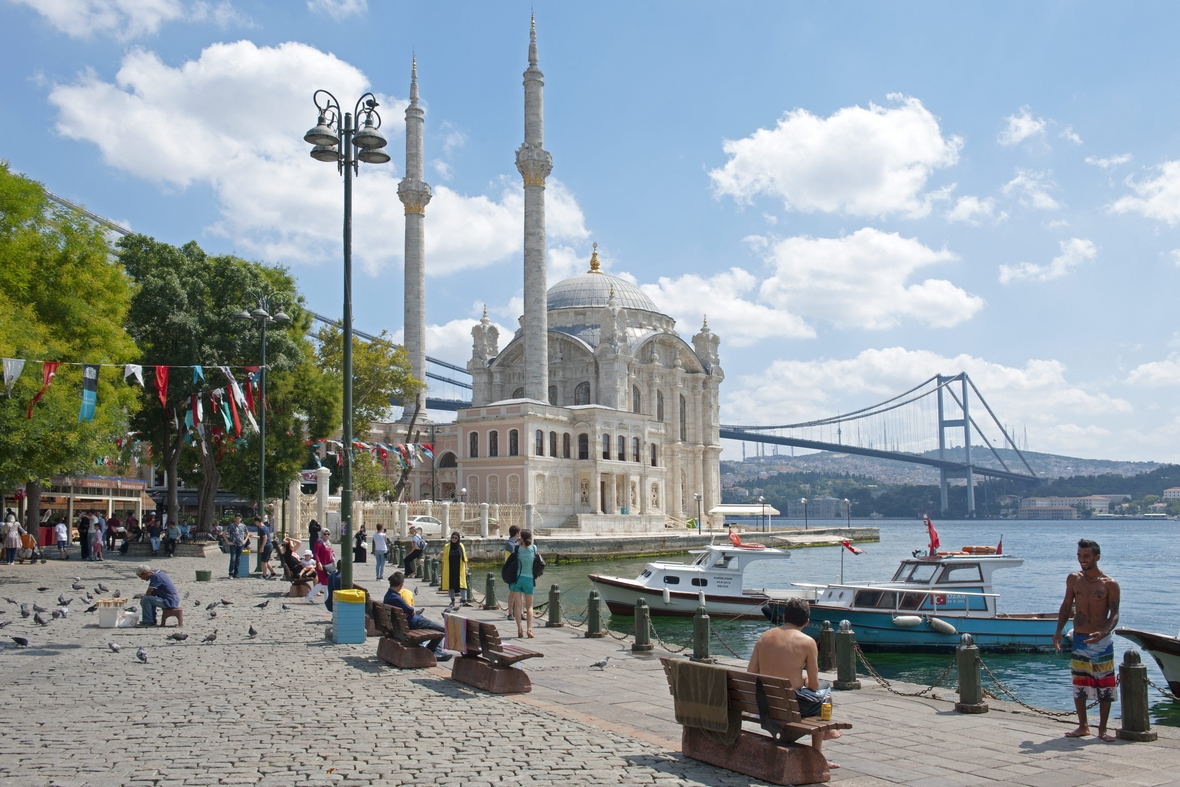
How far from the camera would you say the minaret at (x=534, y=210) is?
55500 mm

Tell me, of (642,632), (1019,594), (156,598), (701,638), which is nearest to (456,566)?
(156,598)

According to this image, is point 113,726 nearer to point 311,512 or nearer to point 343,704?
point 343,704

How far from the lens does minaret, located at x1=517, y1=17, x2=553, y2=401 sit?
182 feet

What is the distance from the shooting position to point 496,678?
958cm

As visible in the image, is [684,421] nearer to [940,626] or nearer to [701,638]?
[940,626]

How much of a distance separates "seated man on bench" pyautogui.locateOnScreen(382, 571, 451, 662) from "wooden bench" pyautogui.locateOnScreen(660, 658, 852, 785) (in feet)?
16.7

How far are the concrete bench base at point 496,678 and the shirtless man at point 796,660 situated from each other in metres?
3.68

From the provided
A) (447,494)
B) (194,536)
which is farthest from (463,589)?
(447,494)

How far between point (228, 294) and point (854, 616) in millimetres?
24854

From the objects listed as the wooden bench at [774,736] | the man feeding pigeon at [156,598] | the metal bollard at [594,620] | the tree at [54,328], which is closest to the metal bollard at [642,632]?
the metal bollard at [594,620]

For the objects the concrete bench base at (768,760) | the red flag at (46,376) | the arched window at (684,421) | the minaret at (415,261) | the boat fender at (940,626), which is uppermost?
the minaret at (415,261)

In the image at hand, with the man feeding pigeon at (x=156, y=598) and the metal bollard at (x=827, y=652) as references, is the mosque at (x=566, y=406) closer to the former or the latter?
the man feeding pigeon at (x=156, y=598)

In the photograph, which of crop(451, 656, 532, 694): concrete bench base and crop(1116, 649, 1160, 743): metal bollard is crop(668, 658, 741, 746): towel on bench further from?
crop(1116, 649, 1160, 743): metal bollard

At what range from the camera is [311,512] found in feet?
129
